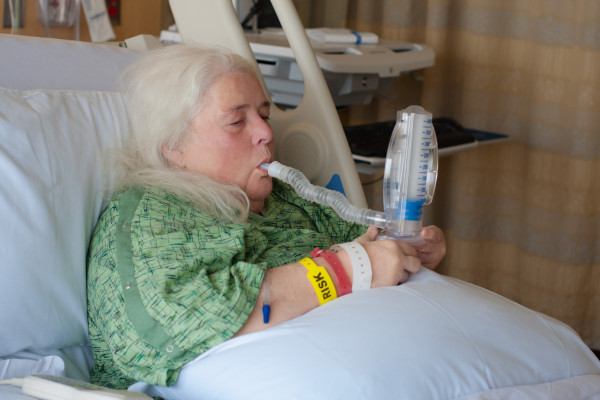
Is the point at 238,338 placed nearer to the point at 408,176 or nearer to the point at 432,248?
the point at 408,176

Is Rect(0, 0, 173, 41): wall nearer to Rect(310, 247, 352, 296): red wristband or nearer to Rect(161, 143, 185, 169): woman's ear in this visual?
Rect(161, 143, 185, 169): woman's ear

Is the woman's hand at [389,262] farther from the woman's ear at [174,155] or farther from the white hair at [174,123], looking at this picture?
the woman's ear at [174,155]

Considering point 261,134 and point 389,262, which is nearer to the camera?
point 389,262

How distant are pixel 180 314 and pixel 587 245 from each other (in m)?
2.31

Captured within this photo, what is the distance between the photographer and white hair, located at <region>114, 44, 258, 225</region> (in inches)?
53.5

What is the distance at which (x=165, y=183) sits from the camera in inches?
53.2

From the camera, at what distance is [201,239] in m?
1.22

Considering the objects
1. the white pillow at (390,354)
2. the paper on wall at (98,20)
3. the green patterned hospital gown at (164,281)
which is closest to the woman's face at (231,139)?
the green patterned hospital gown at (164,281)

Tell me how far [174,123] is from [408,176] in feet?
1.65

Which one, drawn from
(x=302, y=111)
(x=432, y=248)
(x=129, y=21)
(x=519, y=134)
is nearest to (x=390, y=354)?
(x=432, y=248)

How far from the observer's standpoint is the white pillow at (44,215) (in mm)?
1238

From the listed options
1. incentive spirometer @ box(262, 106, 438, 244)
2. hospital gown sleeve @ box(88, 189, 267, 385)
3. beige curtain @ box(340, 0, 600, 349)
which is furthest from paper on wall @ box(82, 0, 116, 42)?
incentive spirometer @ box(262, 106, 438, 244)

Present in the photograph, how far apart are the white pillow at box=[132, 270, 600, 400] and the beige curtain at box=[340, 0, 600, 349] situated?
182 cm

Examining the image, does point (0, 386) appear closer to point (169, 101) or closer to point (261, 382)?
point (261, 382)
